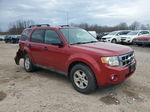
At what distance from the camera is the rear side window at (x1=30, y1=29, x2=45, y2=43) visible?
16.0ft

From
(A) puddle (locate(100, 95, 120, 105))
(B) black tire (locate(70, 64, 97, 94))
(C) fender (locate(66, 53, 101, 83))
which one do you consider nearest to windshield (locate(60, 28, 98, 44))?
(C) fender (locate(66, 53, 101, 83))

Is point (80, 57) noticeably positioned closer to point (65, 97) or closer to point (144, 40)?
point (65, 97)

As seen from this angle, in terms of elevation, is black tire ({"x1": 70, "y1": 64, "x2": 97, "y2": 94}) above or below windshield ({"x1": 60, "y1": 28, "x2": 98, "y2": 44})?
below

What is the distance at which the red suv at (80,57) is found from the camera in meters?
3.28

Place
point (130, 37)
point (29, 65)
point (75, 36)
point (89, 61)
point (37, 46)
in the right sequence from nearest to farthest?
point (89, 61), point (75, 36), point (37, 46), point (29, 65), point (130, 37)

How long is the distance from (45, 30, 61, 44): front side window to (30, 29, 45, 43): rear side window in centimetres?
24

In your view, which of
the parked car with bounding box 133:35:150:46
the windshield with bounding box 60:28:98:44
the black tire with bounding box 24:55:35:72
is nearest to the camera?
the windshield with bounding box 60:28:98:44

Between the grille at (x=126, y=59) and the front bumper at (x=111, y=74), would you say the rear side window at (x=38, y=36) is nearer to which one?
the front bumper at (x=111, y=74)

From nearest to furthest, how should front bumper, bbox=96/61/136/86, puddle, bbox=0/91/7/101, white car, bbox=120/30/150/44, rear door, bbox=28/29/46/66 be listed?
front bumper, bbox=96/61/136/86 < puddle, bbox=0/91/7/101 < rear door, bbox=28/29/46/66 < white car, bbox=120/30/150/44

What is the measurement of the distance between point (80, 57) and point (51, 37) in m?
1.46

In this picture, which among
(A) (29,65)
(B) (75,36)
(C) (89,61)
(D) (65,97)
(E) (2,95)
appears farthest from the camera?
(A) (29,65)

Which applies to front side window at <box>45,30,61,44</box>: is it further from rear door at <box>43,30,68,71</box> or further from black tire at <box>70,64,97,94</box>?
black tire at <box>70,64,97,94</box>

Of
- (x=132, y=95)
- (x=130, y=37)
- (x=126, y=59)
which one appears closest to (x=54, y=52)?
(x=126, y=59)

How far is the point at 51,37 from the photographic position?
4.49 metres
